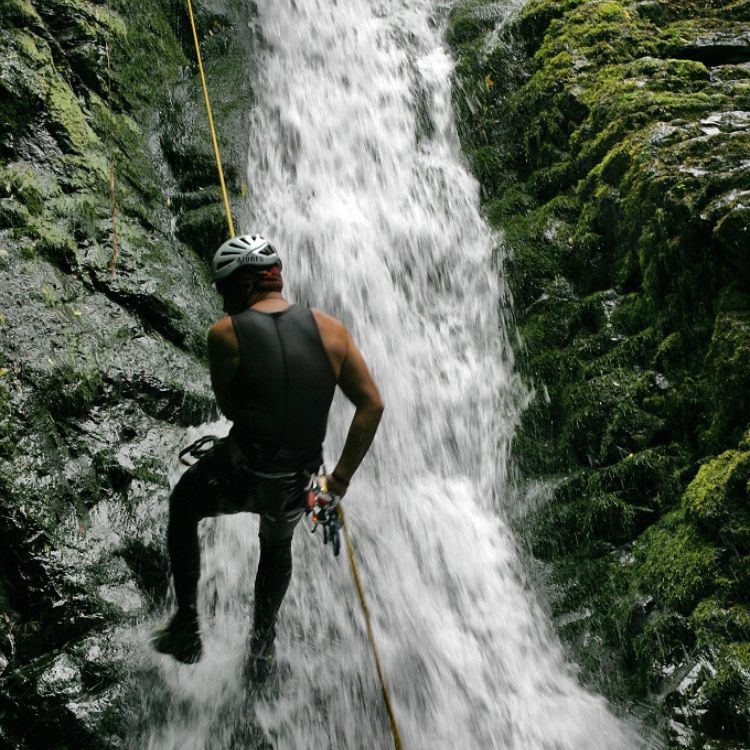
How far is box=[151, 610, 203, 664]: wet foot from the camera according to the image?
390 centimetres

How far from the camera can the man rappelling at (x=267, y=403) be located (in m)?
3.13

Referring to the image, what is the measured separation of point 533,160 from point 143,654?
6.33m

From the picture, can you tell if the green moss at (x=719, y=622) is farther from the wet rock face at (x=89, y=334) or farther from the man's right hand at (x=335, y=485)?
the wet rock face at (x=89, y=334)

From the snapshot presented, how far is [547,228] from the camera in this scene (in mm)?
6934

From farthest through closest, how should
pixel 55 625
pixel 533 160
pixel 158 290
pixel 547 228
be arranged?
pixel 533 160 < pixel 547 228 < pixel 158 290 < pixel 55 625

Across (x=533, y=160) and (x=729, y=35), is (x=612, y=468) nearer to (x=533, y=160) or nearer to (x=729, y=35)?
(x=533, y=160)

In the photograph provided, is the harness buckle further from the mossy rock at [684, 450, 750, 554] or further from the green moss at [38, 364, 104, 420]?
the mossy rock at [684, 450, 750, 554]

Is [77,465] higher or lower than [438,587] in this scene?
higher

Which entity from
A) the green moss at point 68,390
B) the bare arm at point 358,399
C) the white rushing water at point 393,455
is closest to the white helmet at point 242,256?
the bare arm at point 358,399

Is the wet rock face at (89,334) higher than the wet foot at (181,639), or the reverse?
the wet rock face at (89,334)

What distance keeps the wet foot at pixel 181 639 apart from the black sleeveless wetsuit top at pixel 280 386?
4.04 feet

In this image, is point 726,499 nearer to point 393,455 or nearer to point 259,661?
point 393,455

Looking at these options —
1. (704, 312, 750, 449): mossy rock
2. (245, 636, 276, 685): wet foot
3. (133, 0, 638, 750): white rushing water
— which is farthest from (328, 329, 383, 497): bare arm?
(704, 312, 750, 449): mossy rock

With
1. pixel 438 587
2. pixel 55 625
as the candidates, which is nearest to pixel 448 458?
pixel 438 587
